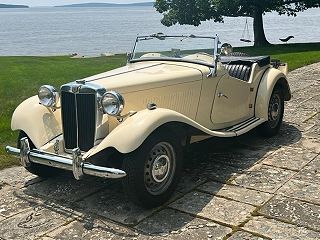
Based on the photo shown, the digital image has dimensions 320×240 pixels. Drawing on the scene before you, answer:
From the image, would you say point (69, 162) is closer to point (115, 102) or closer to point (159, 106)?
point (115, 102)

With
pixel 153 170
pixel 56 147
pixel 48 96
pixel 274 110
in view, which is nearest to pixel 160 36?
pixel 48 96

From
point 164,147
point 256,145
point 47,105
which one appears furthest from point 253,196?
point 47,105

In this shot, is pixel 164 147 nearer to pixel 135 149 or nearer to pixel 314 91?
pixel 135 149

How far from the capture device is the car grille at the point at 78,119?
184 inches

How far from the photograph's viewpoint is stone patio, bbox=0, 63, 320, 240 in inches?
161

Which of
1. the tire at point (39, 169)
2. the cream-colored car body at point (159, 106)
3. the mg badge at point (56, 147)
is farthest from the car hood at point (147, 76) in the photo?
the tire at point (39, 169)

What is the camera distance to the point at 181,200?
4.73 m

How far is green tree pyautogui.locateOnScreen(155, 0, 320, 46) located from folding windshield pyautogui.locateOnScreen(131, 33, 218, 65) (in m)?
19.9

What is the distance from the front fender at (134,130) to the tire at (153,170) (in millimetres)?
123

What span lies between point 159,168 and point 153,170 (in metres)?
0.09

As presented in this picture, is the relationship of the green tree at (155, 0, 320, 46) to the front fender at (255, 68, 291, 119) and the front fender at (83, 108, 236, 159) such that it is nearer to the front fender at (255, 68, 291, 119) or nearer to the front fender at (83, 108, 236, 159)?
the front fender at (255, 68, 291, 119)

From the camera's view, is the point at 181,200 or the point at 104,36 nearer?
the point at 181,200

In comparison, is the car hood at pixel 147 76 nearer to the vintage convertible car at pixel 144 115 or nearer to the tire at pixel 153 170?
the vintage convertible car at pixel 144 115

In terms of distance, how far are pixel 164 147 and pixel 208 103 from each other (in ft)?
4.40
